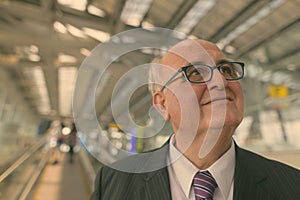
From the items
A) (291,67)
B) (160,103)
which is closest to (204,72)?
(160,103)

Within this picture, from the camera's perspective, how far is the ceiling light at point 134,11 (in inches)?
193

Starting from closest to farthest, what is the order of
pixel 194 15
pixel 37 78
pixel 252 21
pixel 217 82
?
pixel 217 82, pixel 252 21, pixel 194 15, pixel 37 78

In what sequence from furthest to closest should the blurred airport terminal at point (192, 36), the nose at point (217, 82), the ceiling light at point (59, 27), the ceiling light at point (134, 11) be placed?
the ceiling light at point (59, 27), the ceiling light at point (134, 11), the blurred airport terminal at point (192, 36), the nose at point (217, 82)

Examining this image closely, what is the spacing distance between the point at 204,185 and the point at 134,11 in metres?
5.04

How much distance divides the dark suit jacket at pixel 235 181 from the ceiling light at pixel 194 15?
12.6ft

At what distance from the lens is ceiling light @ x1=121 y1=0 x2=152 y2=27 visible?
4896 millimetres

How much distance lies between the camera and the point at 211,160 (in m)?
0.83

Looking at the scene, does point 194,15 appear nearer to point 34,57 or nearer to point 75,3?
point 75,3

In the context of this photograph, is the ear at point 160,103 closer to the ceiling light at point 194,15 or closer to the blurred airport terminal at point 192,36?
the blurred airport terminal at point 192,36

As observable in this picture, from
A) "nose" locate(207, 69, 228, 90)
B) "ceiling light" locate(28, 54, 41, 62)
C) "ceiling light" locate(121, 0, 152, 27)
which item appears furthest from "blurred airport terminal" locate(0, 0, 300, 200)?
"ceiling light" locate(28, 54, 41, 62)

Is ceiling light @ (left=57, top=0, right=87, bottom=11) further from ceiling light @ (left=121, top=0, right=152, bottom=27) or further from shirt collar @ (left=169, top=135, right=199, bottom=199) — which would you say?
shirt collar @ (left=169, top=135, right=199, bottom=199)

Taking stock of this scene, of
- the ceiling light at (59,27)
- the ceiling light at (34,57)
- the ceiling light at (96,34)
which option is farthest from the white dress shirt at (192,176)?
the ceiling light at (34,57)

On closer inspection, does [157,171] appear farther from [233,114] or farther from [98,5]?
[98,5]

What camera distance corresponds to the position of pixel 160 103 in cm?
88
